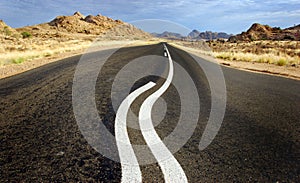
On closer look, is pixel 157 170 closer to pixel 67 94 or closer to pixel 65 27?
pixel 67 94

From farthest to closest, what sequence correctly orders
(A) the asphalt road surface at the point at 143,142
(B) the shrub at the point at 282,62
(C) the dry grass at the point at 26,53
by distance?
(C) the dry grass at the point at 26,53, (B) the shrub at the point at 282,62, (A) the asphalt road surface at the point at 143,142

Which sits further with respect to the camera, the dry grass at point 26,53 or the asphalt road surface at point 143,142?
the dry grass at point 26,53

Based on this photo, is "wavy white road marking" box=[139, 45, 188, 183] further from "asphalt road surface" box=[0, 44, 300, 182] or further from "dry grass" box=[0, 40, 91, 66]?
"dry grass" box=[0, 40, 91, 66]

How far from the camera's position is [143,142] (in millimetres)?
2877

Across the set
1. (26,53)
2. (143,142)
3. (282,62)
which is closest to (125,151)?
(143,142)

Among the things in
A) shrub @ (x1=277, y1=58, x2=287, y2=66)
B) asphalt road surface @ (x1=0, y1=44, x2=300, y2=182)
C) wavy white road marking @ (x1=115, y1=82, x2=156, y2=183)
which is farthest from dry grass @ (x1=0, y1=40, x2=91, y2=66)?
shrub @ (x1=277, y1=58, x2=287, y2=66)

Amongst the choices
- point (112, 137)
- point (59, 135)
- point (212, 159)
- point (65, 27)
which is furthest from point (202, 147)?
point (65, 27)

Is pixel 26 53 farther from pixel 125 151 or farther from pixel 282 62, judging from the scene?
pixel 125 151

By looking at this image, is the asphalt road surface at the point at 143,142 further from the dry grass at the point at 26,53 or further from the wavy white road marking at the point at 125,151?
the dry grass at the point at 26,53

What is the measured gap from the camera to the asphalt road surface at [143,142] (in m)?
2.26

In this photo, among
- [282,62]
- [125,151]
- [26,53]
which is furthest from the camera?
[26,53]

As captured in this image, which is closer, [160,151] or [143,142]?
[160,151]

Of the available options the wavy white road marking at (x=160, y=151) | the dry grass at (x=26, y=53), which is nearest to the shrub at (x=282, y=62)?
the wavy white road marking at (x=160, y=151)

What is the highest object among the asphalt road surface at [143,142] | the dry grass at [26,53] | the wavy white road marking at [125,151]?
the wavy white road marking at [125,151]
